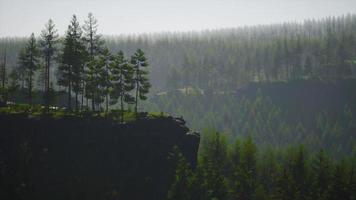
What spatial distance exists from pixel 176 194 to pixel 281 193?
17608mm

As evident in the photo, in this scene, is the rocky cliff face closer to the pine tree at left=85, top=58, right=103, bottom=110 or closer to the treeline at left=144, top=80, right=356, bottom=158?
the pine tree at left=85, top=58, right=103, bottom=110

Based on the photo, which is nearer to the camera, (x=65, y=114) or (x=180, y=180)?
(x=65, y=114)

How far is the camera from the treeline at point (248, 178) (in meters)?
49.4

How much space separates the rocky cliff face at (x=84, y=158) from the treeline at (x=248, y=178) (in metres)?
3.22

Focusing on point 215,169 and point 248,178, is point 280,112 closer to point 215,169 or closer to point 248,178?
point 248,178

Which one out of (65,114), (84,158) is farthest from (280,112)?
(84,158)

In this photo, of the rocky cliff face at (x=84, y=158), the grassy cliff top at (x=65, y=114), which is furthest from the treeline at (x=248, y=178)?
the grassy cliff top at (x=65, y=114)

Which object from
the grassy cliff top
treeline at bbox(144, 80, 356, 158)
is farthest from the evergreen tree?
treeline at bbox(144, 80, 356, 158)

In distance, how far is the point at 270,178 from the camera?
68688 millimetres

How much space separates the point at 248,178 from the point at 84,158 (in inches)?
1036

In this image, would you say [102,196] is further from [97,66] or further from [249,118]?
[249,118]

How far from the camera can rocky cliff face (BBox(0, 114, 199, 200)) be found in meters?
39.3

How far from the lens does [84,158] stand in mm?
42125

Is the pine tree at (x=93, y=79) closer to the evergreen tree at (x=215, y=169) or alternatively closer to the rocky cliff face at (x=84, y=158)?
the rocky cliff face at (x=84, y=158)
